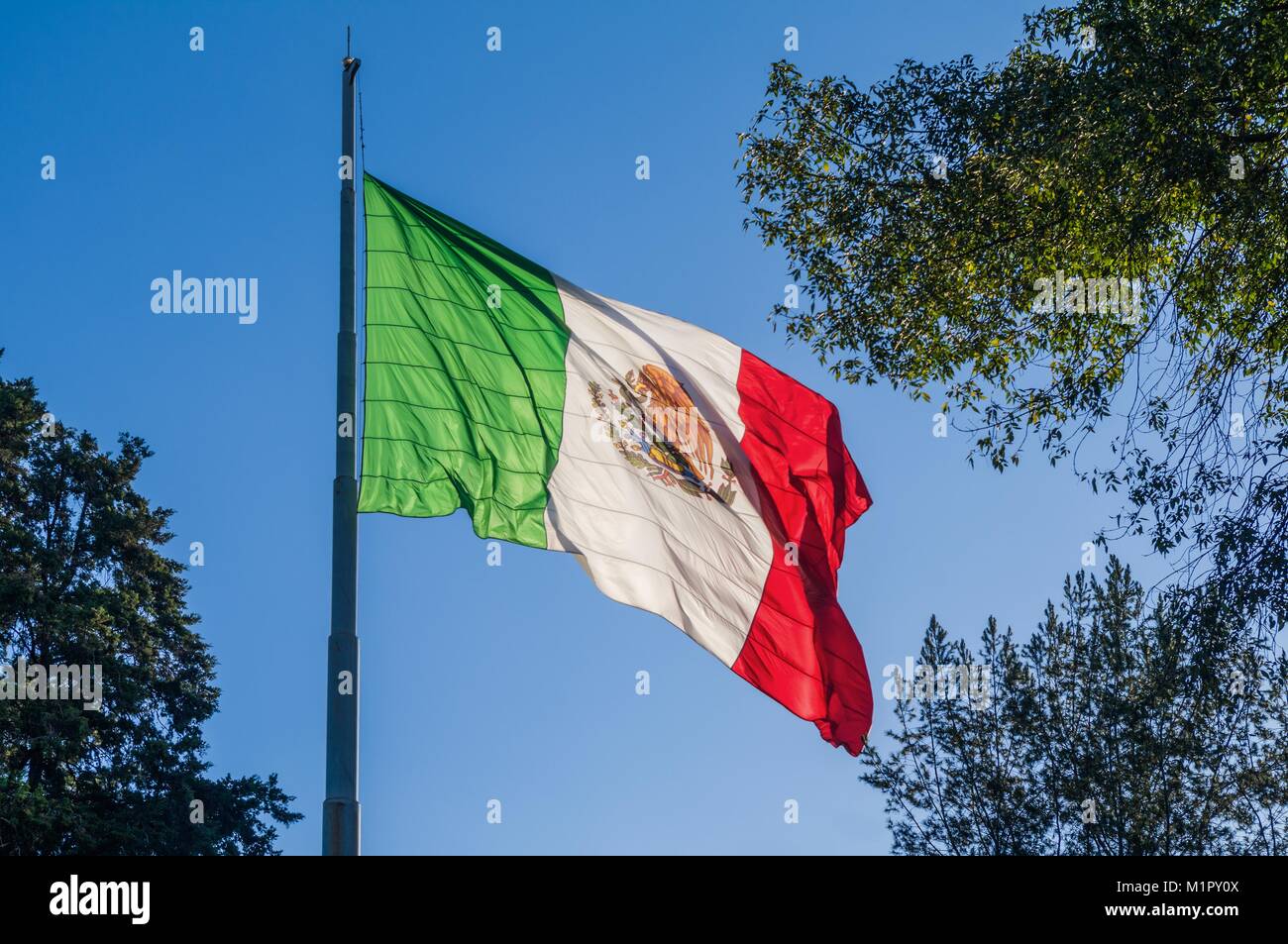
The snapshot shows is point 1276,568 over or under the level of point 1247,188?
under

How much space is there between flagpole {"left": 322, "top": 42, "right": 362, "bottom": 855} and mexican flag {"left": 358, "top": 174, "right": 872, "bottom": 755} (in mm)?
355

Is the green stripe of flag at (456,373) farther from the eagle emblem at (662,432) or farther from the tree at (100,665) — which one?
the tree at (100,665)

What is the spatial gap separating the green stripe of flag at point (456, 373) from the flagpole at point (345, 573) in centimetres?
34

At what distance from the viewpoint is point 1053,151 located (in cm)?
1330

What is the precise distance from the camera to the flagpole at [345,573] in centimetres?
746

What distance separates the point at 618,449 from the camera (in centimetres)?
1080

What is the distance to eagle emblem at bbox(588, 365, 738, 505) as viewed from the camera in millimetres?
10930
